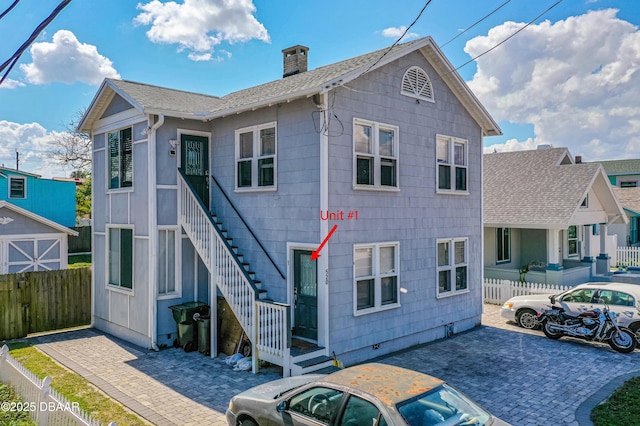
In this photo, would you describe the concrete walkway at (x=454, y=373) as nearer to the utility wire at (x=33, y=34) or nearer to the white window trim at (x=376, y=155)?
the white window trim at (x=376, y=155)

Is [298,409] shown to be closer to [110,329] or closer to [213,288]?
[213,288]

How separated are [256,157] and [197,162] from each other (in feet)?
7.35

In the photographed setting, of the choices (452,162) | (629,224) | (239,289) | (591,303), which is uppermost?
(452,162)

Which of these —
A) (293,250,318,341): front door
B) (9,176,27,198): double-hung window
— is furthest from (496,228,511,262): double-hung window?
(9,176,27,198): double-hung window

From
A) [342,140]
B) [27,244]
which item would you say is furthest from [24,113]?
[342,140]

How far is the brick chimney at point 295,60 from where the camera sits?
14.9 m

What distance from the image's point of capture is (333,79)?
9562mm

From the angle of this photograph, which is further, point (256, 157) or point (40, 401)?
point (256, 157)

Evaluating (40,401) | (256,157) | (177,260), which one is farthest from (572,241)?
(40,401)

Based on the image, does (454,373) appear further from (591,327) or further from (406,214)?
(591,327)

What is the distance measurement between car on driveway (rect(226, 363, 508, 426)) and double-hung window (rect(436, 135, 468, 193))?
8.04 m

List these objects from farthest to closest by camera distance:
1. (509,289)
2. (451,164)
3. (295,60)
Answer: (509,289) → (295,60) → (451,164)

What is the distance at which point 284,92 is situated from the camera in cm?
1055

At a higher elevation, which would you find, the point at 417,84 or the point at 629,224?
the point at 417,84
